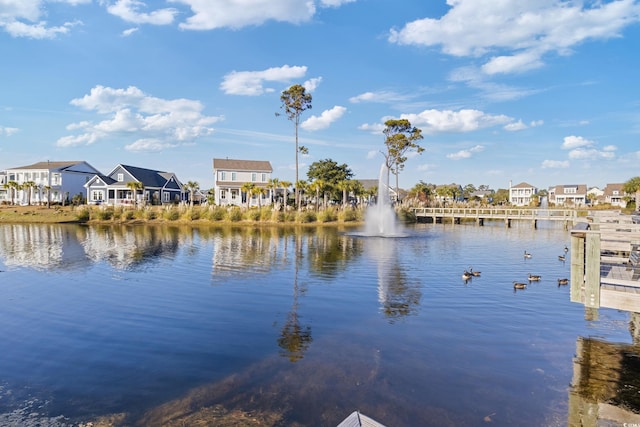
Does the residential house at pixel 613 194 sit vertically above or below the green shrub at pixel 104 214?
above

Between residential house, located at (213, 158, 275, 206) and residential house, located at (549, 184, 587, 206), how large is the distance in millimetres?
81240

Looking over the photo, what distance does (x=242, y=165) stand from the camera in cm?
6319

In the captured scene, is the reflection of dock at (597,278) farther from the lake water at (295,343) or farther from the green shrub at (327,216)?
the green shrub at (327,216)

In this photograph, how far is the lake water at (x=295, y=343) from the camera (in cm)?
684

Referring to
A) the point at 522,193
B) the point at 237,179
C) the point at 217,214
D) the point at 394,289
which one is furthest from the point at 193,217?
the point at 522,193

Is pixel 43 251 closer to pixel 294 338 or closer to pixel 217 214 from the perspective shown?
pixel 294 338

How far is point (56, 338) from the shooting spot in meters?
10.0

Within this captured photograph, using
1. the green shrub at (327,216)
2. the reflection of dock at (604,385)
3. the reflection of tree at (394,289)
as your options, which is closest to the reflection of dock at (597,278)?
the reflection of dock at (604,385)

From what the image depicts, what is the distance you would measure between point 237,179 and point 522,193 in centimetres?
8758

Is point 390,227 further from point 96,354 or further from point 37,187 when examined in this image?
point 37,187

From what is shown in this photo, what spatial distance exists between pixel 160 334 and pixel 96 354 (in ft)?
5.27

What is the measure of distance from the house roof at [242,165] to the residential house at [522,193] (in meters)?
78.7

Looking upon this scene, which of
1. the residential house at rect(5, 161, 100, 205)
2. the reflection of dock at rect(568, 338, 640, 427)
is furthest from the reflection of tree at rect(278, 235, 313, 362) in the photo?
the residential house at rect(5, 161, 100, 205)

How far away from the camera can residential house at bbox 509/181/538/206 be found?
11338 cm
